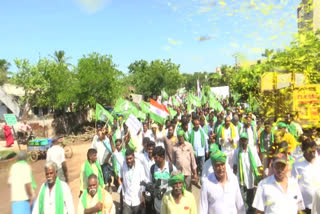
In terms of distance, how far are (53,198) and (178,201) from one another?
1.50m

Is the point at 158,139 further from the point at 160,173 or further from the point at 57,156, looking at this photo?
the point at 160,173

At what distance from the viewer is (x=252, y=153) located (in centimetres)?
506

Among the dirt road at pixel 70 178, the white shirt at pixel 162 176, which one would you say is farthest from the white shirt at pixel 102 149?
the white shirt at pixel 162 176

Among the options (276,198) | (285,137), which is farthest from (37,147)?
(276,198)

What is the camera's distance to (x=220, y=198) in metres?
3.24

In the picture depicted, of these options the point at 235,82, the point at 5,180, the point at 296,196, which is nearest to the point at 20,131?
the point at 5,180

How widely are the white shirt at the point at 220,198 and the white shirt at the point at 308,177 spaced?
1.02 meters

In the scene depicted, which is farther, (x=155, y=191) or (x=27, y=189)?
(x=27, y=189)

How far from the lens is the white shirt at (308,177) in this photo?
3740 millimetres

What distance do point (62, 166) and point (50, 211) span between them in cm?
258

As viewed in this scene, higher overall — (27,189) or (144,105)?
(144,105)

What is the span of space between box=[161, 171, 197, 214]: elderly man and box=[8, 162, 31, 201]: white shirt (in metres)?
2.55

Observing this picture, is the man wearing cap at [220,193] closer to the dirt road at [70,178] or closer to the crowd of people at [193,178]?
the crowd of people at [193,178]

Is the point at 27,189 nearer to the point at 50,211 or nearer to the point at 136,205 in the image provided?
the point at 50,211
